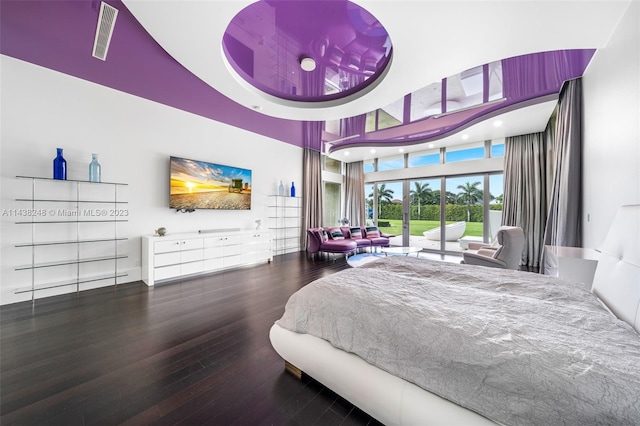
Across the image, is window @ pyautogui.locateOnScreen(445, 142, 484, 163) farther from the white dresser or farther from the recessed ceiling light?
the white dresser

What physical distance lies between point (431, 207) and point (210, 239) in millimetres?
5909

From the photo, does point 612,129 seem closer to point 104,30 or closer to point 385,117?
point 385,117

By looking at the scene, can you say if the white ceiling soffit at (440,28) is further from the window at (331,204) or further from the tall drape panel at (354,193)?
the window at (331,204)

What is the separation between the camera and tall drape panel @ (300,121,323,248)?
6.69m

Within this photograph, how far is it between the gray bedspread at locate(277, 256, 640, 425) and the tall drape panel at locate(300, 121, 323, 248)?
4957 mm

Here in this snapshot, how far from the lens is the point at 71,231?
316 centimetres

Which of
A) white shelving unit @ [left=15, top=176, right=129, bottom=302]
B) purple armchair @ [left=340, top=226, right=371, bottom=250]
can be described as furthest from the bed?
purple armchair @ [left=340, top=226, right=371, bottom=250]

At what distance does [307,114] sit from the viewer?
4.13 m

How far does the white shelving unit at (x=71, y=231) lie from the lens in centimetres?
288

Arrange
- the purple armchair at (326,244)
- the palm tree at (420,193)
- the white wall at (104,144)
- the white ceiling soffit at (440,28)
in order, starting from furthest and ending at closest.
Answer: the palm tree at (420,193) → the purple armchair at (326,244) → the white wall at (104,144) → the white ceiling soffit at (440,28)

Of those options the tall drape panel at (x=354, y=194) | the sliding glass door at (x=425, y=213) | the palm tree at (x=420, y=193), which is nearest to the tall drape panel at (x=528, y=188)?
the sliding glass door at (x=425, y=213)

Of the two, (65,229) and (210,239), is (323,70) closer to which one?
(210,239)

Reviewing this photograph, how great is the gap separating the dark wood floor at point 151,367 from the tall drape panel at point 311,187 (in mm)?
3915

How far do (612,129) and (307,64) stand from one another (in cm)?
332
